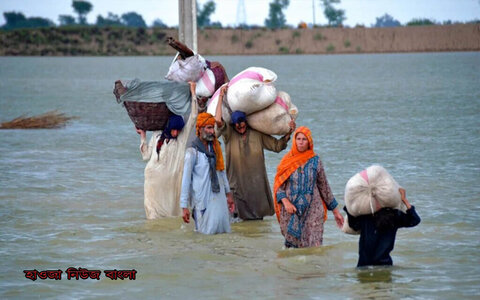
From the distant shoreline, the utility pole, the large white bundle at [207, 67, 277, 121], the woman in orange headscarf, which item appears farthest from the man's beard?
the distant shoreline

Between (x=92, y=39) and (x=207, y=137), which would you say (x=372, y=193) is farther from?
(x=92, y=39)

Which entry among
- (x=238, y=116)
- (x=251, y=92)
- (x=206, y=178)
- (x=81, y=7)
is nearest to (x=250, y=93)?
(x=251, y=92)

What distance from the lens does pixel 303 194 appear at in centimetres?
757

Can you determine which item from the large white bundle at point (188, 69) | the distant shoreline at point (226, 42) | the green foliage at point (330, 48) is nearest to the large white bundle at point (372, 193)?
the large white bundle at point (188, 69)

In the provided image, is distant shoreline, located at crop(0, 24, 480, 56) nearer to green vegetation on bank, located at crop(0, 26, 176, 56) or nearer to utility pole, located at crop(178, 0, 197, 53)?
green vegetation on bank, located at crop(0, 26, 176, 56)

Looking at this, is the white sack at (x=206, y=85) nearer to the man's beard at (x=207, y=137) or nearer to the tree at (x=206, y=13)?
the man's beard at (x=207, y=137)

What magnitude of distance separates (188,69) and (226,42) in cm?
10500

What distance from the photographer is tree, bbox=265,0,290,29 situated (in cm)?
14062

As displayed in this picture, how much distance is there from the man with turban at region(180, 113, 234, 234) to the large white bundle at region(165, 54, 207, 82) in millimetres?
995

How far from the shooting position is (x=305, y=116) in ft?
92.5

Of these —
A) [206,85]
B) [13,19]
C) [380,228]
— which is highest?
[13,19]

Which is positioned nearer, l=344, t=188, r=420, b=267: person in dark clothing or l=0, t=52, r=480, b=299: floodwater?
l=344, t=188, r=420, b=267: person in dark clothing

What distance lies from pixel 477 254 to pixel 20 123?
16187 millimetres

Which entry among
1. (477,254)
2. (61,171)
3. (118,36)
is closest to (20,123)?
(61,171)
